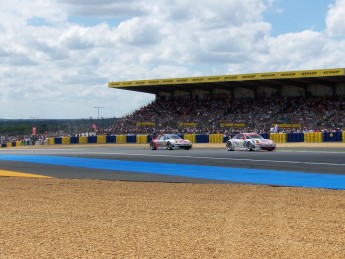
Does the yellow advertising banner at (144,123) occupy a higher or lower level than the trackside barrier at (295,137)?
higher

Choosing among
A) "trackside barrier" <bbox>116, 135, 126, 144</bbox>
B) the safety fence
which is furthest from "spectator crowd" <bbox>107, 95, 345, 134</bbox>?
"trackside barrier" <bbox>116, 135, 126, 144</bbox>

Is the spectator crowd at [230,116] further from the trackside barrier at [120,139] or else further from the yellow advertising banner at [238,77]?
the trackside barrier at [120,139]

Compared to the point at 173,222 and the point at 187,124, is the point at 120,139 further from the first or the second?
the point at 173,222

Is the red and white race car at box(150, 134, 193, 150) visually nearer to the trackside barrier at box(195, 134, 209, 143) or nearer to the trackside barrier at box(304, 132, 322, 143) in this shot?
the trackside barrier at box(304, 132, 322, 143)

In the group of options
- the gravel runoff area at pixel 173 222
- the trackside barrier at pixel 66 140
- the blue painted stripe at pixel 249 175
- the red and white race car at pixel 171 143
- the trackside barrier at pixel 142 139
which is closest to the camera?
the gravel runoff area at pixel 173 222

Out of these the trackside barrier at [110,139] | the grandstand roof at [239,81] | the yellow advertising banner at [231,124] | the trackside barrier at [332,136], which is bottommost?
the trackside barrier at [110,139]

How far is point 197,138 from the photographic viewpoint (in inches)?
1788

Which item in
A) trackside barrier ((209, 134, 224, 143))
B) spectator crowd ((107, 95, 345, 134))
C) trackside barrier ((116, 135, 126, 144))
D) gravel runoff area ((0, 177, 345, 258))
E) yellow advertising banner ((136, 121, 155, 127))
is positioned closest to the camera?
gravel runoff area ((0, 177, 345, 258))

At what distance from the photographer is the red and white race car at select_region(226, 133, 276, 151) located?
2916cm

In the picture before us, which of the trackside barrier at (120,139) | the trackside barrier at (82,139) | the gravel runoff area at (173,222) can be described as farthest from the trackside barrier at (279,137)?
the gravel runoff area at (173,222)

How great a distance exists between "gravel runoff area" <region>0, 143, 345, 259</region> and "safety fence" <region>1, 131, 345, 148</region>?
26.4 metres

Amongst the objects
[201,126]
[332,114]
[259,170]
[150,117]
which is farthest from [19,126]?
[259,170]

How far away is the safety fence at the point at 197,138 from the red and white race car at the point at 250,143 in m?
10.2

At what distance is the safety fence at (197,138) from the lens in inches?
1519
